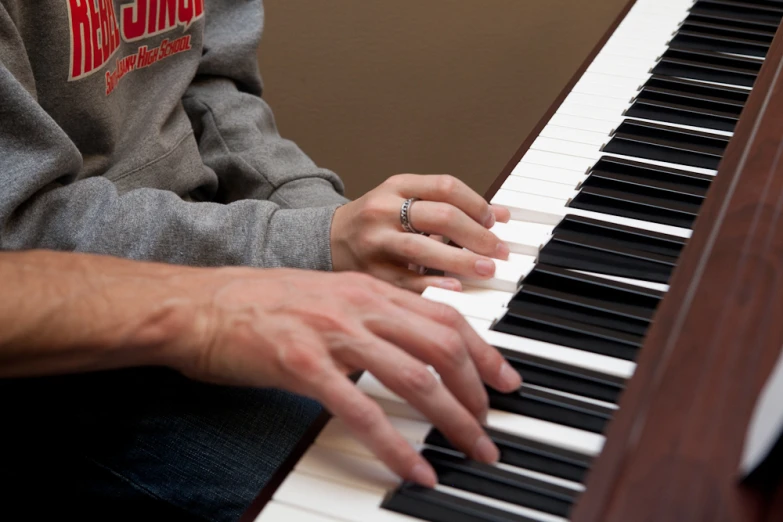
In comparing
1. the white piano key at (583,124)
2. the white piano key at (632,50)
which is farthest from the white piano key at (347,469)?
the white piano key at (632,50)

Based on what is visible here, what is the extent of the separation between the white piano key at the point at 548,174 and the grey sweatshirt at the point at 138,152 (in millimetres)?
210

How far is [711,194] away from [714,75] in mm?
405

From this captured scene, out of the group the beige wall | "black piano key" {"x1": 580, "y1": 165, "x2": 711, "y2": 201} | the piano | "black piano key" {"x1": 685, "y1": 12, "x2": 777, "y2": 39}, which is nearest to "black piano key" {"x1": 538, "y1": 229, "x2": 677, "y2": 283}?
the piano

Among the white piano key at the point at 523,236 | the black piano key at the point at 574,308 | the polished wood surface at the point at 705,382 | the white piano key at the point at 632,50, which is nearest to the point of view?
the polished wood surface at the point at 705,382

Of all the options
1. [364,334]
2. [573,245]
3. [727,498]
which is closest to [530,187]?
[573,245]

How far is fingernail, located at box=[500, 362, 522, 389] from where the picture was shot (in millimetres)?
656

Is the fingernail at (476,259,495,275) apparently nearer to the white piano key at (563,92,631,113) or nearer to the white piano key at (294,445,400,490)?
the white piano key at (294,445,400,490)

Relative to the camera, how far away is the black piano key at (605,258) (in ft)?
2.63

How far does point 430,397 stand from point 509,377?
75 mm

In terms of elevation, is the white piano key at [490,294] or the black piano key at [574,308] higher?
the black piano key at [574,308]

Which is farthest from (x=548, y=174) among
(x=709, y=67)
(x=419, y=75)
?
(x=419, y=75)

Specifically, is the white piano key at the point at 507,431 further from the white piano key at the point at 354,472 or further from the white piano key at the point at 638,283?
the white piano key at the point at 638,283

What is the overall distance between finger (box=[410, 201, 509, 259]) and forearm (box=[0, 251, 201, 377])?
0.88ft

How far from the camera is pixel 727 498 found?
0.53m
